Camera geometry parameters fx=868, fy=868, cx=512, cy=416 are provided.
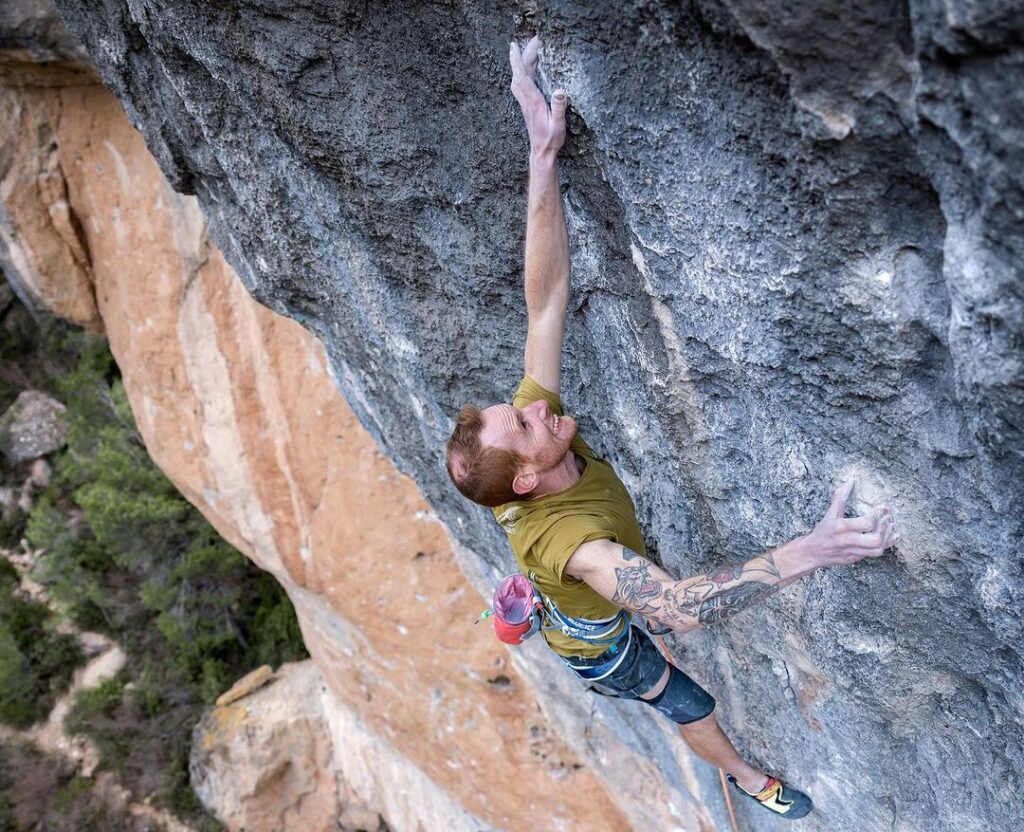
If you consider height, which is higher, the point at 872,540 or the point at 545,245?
the point at 545,245

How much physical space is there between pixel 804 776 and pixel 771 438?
1459 mm

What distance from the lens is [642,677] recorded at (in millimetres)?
2787

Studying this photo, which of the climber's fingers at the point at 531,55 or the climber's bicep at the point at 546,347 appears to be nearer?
the climber's fingers at the point at 531,55

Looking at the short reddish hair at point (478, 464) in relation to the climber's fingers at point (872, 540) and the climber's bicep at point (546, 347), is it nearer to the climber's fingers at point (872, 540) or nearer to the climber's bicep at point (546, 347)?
the climber's bicep at point (546, 347)

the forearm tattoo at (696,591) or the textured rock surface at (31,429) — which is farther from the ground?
the forearm tattoo at (696,591)

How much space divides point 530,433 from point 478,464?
0.16 meters

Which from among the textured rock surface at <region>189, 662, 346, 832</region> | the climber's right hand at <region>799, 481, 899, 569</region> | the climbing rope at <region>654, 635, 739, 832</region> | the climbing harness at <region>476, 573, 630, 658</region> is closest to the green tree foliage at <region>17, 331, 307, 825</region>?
the textured rock surface at <region>189, 662, 346, 832</region>

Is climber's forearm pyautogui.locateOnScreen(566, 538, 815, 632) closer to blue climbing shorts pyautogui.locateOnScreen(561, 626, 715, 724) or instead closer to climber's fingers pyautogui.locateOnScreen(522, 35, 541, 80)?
blue climbing shorts pyautogui.locateOnScreen(561, 626, 715, 724)

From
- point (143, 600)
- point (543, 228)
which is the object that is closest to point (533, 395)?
point (543, 228)

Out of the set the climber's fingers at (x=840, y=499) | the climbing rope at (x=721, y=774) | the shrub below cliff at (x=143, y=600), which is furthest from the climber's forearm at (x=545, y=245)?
the shrub below cliff at (x=143, y=600)

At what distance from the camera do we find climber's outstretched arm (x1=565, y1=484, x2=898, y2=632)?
1.73 metres

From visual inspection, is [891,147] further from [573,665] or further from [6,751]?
[6,751]

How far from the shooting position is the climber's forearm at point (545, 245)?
1.94 meters

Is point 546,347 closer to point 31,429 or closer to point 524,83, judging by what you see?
point 524,83
